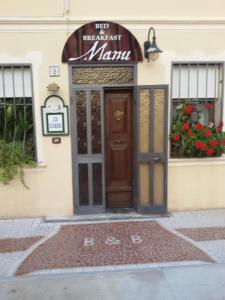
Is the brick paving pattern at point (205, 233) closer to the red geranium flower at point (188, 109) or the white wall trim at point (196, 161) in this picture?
the white wall trim at point (196, 161)

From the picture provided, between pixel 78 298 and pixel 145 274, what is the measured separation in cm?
82

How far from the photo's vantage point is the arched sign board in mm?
5070

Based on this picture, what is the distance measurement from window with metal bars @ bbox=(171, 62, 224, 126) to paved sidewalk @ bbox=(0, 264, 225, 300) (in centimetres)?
281

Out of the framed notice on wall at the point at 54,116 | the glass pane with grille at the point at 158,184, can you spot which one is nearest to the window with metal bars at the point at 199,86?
the glass pane with grille at the point at 158,184

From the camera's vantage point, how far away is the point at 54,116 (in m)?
5.21

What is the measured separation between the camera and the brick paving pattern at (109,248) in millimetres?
3865

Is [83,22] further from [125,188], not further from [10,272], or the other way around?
[10,272]

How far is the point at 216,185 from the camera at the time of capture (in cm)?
566

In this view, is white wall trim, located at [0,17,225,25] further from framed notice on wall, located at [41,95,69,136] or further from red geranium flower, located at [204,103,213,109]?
red geranium flower, located at [204,103,213,109]

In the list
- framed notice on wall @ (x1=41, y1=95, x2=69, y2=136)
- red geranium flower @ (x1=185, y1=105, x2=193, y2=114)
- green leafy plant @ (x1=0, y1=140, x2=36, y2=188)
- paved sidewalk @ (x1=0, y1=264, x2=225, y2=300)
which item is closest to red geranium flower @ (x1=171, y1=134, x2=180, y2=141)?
red geranium flower @ (x1=185, y1=105, x2=193, y2=114)

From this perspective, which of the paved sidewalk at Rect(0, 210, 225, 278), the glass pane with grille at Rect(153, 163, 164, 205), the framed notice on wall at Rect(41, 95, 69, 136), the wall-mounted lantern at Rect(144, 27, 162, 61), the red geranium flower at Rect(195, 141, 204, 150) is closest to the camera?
the paved sidewalk at Rect(0, 210, 225, 278)

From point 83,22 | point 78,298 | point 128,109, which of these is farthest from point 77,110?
point 78,298
